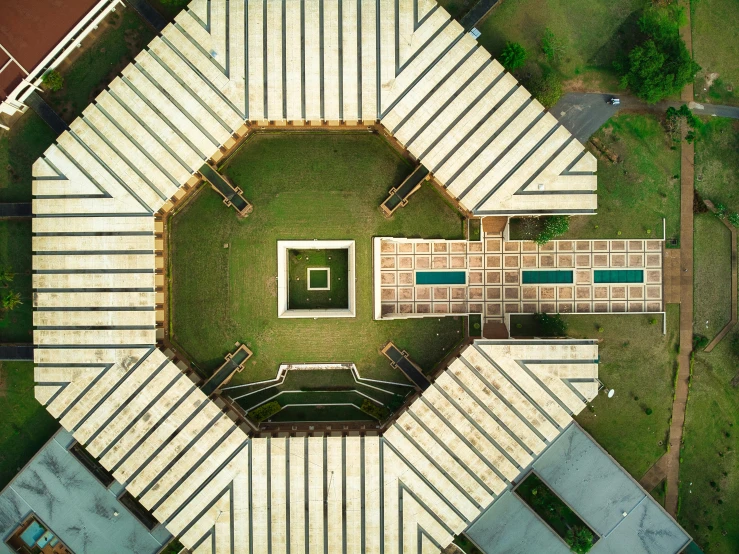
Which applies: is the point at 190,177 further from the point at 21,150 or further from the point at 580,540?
the point at 580,540

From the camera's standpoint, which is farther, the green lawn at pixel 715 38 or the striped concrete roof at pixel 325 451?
the green lawn at pixel 715 38

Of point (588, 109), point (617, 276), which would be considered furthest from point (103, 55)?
point (617, 276)

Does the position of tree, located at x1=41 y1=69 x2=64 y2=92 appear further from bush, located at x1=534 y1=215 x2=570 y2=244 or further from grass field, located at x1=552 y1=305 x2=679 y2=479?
grass field, located at x1=552 y1=305 x2=679 y2=479

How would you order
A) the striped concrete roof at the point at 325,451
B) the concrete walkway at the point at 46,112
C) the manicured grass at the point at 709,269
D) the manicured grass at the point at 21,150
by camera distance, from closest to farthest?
the striped concrete roof at the point at 325,451 < the concrete walkway at the point at 46,112 < the manicured grass at the point at 21,150 < the manicured grass at the point at 709,269

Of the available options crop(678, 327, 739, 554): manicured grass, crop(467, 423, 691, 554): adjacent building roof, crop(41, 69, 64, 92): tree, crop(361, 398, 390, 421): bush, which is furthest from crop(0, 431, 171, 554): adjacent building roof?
crop(678, 327, 739, 554): manicured grass

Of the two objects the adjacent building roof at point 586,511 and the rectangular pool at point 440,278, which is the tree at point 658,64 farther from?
the adjacent building roof at point 586,511

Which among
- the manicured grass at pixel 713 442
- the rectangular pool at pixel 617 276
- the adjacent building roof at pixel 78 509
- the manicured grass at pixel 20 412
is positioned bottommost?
the manicured grass at pixel 713 442

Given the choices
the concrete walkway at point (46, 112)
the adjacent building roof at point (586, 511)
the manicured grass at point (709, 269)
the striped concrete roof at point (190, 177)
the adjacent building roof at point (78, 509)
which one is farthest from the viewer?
the manicured grass at point (709, 269)

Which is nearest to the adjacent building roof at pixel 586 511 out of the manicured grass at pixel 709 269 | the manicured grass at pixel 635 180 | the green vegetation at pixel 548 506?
the green vegetation at pixel 548 506
